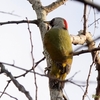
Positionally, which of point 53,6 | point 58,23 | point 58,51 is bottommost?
point 58,51

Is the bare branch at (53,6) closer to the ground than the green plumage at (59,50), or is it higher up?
higher up

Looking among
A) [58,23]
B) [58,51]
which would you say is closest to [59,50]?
[58,51]

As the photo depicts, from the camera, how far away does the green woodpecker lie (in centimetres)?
305

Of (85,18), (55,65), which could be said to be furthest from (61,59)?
(85,18)

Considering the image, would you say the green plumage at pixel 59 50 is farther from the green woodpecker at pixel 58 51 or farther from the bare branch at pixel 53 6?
the bare branch at pixel 53 6

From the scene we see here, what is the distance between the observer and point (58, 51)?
322cm

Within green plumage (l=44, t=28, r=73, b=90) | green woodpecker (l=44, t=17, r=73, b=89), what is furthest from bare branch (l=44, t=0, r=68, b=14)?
green plumage (l=44, t=28, r=73, b=90)

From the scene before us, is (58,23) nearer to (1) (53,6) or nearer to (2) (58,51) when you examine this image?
(1) (53,6)

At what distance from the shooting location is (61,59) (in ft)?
10.3

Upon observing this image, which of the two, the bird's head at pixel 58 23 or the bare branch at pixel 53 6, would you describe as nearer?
the bare branch at pixel 53 6

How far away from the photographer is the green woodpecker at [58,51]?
305 cm

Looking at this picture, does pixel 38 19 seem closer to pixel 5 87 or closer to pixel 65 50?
pixel 65 50

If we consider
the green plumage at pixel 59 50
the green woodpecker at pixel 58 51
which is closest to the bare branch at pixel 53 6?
the green woodpecker at pixel 58 51

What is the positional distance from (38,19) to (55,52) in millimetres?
531
